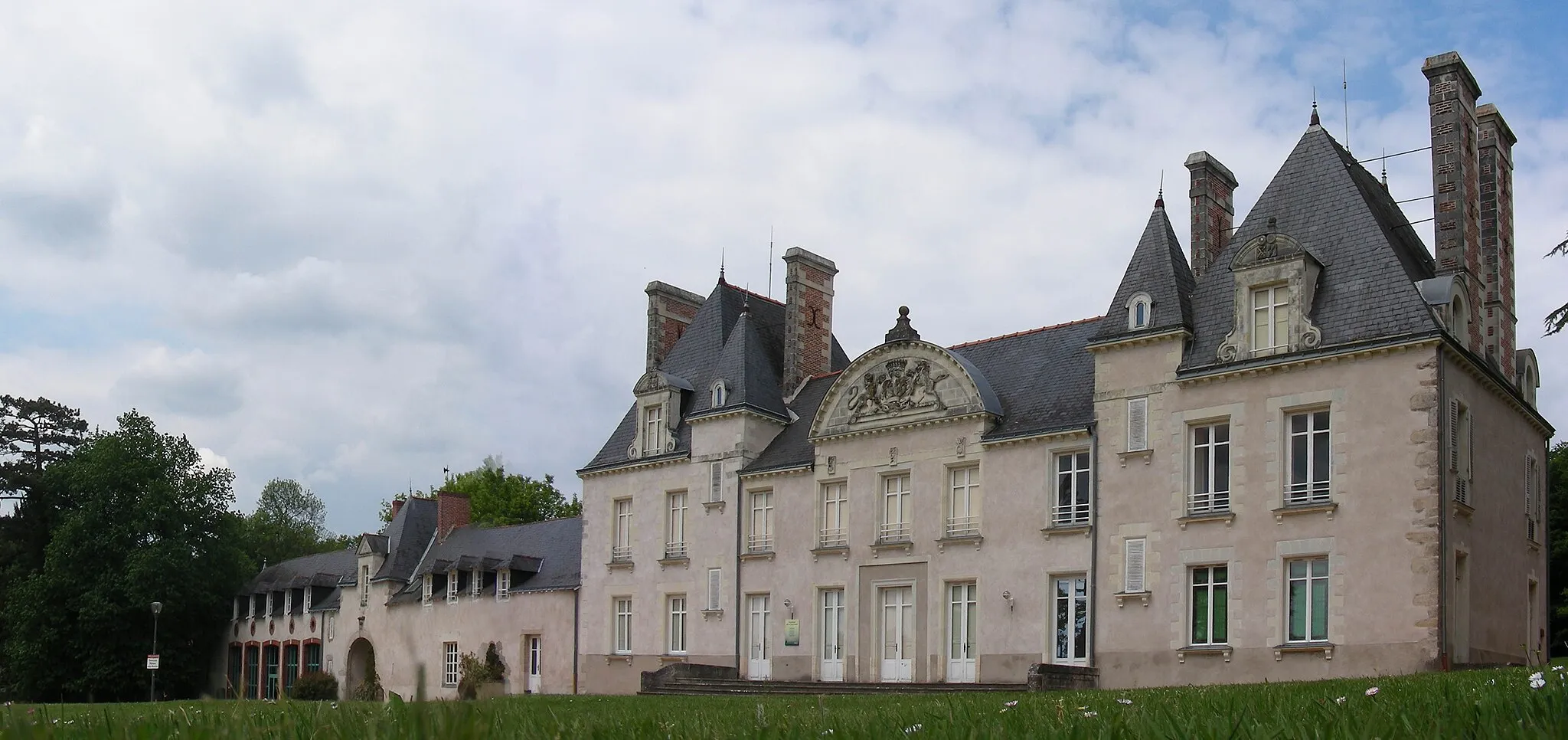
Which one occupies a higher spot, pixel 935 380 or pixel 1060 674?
pixel 935 380

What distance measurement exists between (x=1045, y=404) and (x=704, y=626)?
11.1 m

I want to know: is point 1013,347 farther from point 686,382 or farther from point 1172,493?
point 686,382

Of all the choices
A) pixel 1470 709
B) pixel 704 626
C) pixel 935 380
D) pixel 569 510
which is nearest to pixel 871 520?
pixel 935 380

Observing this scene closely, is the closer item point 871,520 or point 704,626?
point 871,520

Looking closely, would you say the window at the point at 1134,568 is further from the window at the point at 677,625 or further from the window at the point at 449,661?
the window at the point at 449,661

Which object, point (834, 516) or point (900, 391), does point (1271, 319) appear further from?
point (834, 516)

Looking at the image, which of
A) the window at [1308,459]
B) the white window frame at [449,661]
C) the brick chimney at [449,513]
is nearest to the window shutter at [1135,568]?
the window at [1308,459]

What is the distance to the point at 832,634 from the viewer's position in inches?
1293

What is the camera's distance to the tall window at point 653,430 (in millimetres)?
37969

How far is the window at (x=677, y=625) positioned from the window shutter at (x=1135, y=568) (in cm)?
1342

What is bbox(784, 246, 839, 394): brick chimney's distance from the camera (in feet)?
125

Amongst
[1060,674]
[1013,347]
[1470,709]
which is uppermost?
[1013,347]

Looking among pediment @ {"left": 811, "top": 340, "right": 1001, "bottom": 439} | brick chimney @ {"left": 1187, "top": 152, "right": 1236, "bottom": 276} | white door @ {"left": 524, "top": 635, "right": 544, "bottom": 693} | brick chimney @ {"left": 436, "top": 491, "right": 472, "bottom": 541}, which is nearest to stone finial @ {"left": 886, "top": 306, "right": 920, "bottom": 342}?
pediment @ {"left": 811, "top": 340, "right": 1001, "bottom": 439}

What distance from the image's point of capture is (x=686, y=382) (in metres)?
38.4
